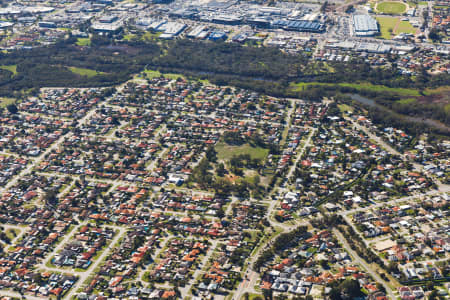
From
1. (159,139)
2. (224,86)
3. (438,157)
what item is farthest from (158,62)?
(438,157)

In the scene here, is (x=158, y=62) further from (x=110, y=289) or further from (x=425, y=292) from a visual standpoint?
(x=425, y=292)

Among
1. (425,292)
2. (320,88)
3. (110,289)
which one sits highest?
(320,88)

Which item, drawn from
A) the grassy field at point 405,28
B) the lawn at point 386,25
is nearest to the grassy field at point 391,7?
the lawn at point 386,25

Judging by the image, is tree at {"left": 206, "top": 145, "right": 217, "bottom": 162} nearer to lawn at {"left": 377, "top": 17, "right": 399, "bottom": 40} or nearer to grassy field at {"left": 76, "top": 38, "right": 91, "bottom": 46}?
grassy field at {"left": 76, "top": 38, "right": 91, "bottom": 46}

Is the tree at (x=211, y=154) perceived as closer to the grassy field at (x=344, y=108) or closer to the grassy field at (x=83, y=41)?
the grassy field at (x=344, y=108)

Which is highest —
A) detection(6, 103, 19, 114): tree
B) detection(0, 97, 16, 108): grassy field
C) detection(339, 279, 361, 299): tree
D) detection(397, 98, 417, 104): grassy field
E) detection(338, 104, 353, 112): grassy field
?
detection(397, 98, 417, 104): grassy field

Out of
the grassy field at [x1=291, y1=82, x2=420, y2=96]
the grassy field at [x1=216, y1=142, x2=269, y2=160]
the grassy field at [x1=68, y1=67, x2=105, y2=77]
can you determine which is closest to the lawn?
the grassy field at [x1=291, y1=82, x2=420, y2=96]
